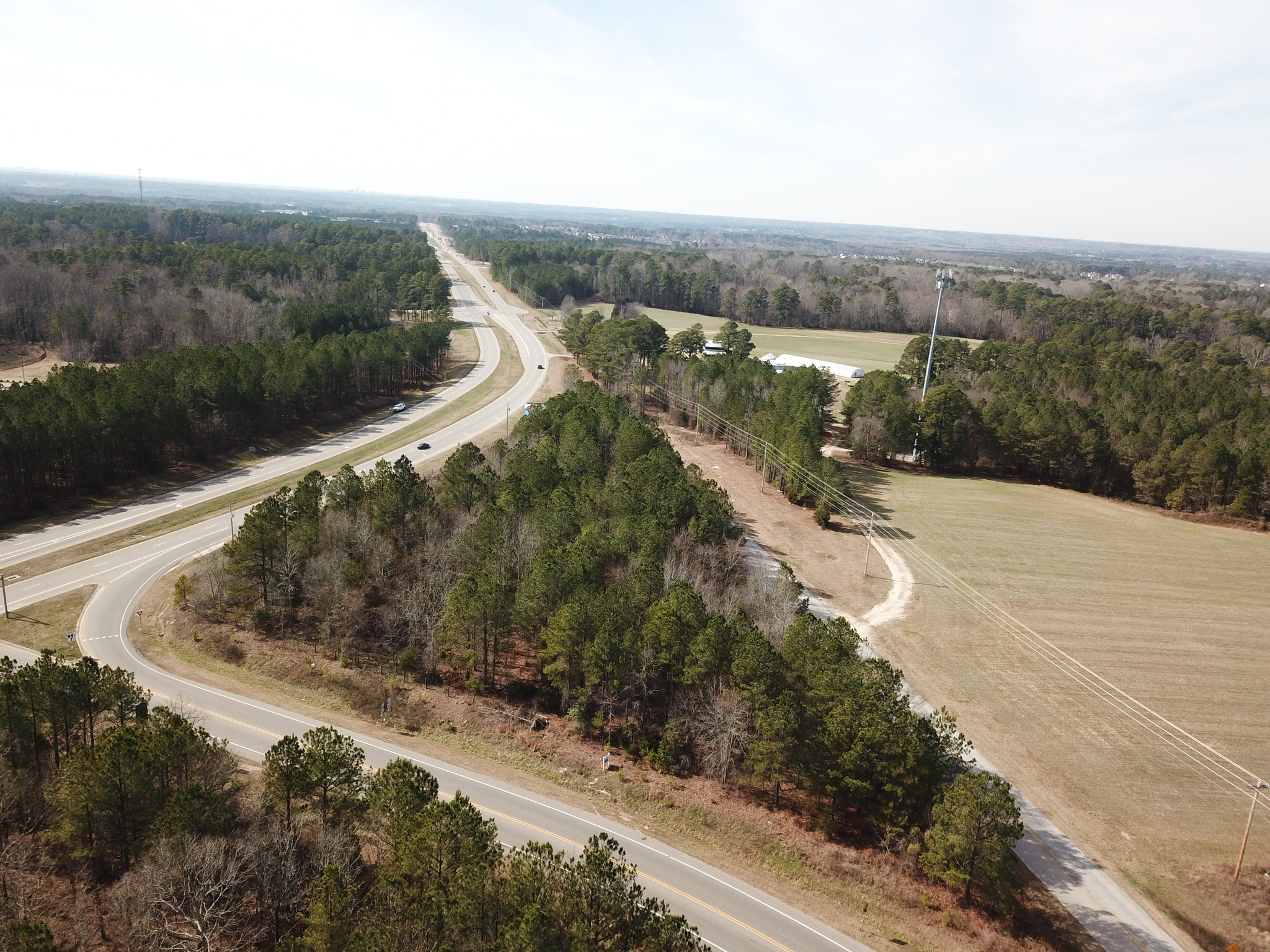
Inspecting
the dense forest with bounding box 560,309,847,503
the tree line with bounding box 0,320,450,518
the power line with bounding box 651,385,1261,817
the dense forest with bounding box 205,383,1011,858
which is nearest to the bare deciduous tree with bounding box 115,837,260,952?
the dense forest with bounding box 205,383,1011,858

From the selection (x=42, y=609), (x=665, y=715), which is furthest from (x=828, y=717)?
(x=42, y=609)

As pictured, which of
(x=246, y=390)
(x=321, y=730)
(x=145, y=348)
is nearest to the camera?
(x=321, y=730)

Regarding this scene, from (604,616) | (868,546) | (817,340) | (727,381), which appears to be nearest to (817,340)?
(817,340)

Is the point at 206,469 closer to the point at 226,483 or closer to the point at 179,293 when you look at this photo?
the point at 226,483

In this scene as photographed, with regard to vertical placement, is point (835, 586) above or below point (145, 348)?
below

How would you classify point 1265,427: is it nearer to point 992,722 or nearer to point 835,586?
point 835,586

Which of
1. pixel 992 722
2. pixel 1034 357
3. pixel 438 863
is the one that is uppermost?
pixel 1034 357
